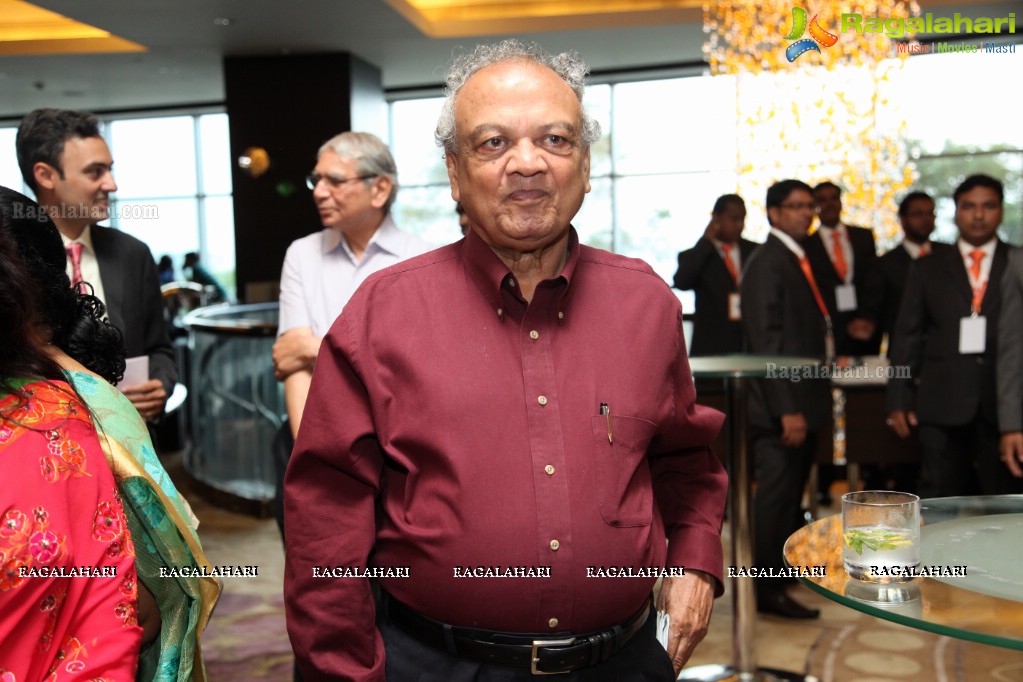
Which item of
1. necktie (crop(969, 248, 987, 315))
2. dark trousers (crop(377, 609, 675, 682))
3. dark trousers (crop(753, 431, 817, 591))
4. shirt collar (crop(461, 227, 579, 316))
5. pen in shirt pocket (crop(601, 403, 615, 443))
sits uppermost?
shirt collar (crop(461, 227, 579, 316))

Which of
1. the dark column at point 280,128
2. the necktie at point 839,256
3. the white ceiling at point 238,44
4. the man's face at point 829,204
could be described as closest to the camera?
the necktie at point 839,256

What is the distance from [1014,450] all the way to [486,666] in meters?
3.15

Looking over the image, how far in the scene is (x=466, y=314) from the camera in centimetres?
155

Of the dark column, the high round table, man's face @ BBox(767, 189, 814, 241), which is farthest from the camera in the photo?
the dark column

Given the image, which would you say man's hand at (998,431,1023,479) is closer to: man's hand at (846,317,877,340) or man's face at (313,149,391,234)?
man's hand at (846,317,877,340)

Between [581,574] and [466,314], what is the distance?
44 centimetres

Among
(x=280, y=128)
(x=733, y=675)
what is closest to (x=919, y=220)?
(x=733, y=675)

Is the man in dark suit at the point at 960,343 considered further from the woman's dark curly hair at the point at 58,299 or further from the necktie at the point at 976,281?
the woman's dark curly hair at the point at 58,299

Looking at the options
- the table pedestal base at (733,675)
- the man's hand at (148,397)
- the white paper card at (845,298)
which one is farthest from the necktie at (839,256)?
the man's hand at (148,397)

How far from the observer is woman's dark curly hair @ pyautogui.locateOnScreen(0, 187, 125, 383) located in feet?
4.66

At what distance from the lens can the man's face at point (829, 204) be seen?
6.10 m

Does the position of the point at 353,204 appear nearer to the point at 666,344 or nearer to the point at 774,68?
the point at 666,344

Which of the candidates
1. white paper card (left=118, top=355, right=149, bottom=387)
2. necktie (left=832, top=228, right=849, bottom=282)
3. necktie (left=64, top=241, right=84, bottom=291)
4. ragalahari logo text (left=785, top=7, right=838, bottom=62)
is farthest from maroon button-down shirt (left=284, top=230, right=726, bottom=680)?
ragalahari logo text (left=785, top=7, right=838, bottom=62)

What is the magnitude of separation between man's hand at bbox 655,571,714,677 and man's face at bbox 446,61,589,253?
62 cm
